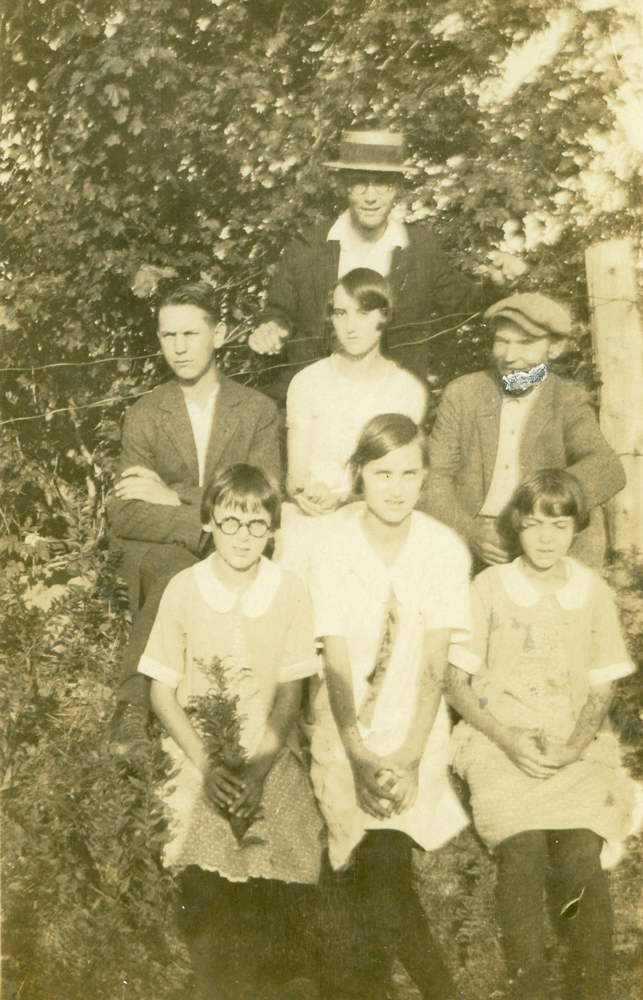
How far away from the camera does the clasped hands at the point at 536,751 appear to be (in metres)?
3.83

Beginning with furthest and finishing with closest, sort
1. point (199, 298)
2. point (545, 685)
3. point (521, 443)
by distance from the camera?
point (199, 298)
point (521, 443)
point (545, 685)

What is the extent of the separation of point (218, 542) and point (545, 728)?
1377 millimetres

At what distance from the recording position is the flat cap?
158 inches

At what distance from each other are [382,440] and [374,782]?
124cm

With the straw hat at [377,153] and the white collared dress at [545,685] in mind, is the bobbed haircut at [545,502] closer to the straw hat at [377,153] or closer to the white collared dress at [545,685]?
the white collared dress at [545,685]

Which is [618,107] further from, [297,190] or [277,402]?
[277,402]

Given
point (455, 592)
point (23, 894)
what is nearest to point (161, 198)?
point (455, 592)

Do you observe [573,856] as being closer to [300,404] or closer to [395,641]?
[395,641]

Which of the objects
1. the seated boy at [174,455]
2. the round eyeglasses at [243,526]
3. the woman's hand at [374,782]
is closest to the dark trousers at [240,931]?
the woman's hand at [374,782]

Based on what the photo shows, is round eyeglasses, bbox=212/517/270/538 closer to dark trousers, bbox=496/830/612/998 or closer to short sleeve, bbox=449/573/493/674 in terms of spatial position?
short sleeve, bbox=449/573/493/674

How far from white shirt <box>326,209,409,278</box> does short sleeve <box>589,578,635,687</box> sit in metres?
1.46

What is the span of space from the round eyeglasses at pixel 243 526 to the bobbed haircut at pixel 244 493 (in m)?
0.04

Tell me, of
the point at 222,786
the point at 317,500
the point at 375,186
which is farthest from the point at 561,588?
the point at 375,186

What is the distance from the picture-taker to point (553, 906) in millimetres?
3777
